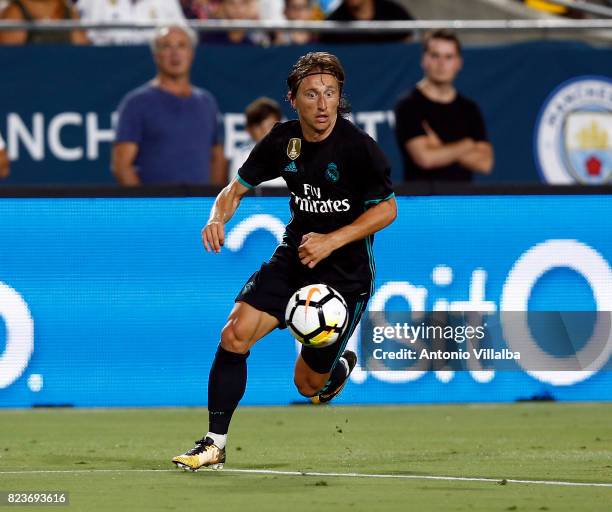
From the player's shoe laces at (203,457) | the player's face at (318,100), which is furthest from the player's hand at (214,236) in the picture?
the player's shoe laces at (203,457)

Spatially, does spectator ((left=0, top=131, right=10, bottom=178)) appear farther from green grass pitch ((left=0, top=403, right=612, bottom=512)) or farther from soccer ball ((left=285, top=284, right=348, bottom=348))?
soccer ball ((left=285, top=284, right=348, bottom=348))

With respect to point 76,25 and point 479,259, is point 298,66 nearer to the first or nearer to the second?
point 479,259

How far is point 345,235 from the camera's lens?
8.34 metres

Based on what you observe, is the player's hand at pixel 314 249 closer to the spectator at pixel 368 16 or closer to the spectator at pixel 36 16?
the spectator at pixel 36 16

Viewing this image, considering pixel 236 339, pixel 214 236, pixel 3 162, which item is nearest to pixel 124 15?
pixel 3 162

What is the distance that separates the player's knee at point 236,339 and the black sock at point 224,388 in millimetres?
33

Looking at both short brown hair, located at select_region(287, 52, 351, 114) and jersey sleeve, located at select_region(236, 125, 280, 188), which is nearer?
short brown hair, located at select_region(287, 52, 351, 114)

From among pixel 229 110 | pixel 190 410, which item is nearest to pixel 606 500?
pixel 190 410

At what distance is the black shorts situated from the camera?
855 cm

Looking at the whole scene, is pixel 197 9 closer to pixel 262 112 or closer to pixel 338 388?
pixel 262 112

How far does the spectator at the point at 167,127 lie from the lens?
43.0 feet

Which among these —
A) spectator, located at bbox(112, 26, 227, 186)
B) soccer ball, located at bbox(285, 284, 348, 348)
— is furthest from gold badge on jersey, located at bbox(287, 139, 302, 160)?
spectator, located at bbox(112, 26, 227, 186)

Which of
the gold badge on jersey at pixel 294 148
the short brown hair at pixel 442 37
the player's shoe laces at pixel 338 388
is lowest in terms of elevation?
the player's shoe laces at pixel 338 388

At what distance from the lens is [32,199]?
39.1ft
